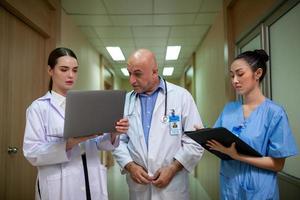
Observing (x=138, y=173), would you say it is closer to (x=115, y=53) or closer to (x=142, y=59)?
(x=142, y=59)

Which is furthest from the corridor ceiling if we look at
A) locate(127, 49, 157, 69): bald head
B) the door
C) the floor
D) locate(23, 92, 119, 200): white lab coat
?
the floor

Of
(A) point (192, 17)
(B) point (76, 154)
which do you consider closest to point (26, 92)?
(B) point (76, 154)

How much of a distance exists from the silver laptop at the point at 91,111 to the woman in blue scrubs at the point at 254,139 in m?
0.49

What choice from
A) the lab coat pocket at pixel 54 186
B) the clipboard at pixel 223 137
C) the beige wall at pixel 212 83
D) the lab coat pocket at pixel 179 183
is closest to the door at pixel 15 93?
Result: the lab coat pocket at pixel 54 186

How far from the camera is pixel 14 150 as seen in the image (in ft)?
7.11

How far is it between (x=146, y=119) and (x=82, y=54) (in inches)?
121

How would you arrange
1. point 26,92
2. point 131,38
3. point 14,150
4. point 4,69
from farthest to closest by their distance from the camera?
point 131,38, point 26,92, point 14,150, point 4,69

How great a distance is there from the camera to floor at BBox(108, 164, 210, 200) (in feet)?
13.0

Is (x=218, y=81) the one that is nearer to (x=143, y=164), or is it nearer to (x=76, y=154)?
(x=143, y=164)

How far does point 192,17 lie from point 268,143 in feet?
8.88

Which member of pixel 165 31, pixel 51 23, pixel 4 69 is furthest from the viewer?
pixel 165 31

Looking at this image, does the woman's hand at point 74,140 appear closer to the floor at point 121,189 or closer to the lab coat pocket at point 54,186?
the lab coat pocket at point 54,186

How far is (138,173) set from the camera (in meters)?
1.48

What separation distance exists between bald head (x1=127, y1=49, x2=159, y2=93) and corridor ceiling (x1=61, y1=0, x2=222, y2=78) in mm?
1773
